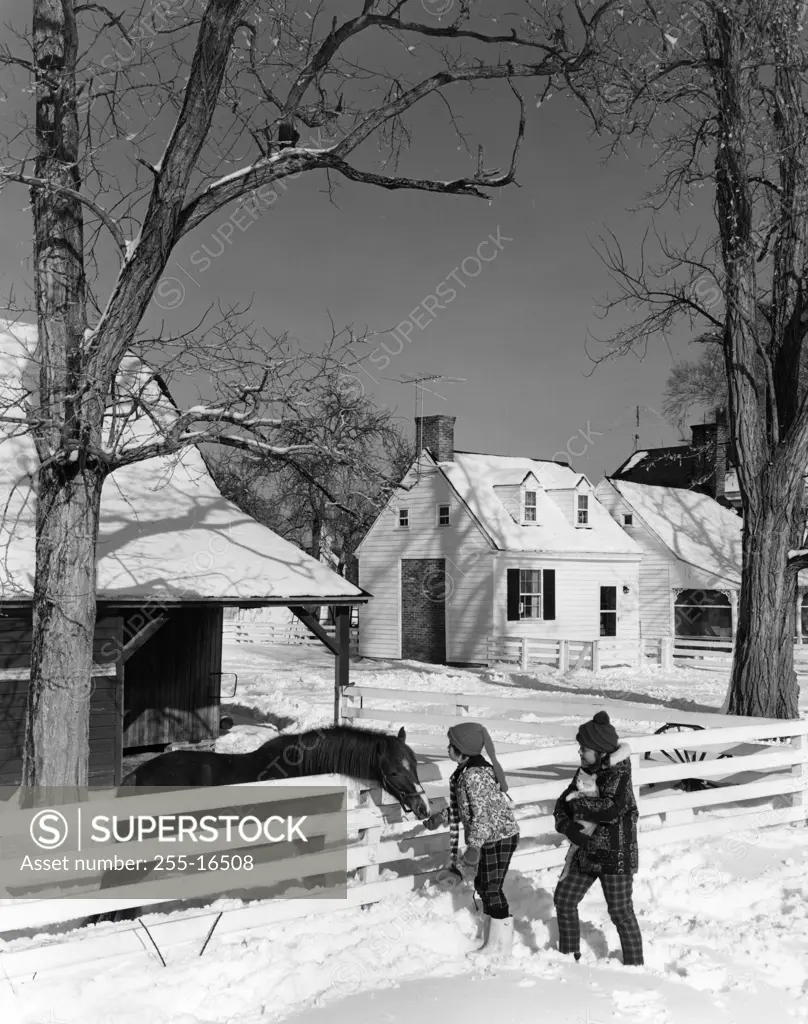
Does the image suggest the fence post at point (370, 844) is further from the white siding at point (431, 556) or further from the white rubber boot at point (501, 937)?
the white siding at point (431, 556)

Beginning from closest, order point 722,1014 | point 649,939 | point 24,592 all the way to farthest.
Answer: point 722,1014
point 649,939
point 24,592

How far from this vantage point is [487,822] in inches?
234

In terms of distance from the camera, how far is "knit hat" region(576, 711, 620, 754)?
572cm

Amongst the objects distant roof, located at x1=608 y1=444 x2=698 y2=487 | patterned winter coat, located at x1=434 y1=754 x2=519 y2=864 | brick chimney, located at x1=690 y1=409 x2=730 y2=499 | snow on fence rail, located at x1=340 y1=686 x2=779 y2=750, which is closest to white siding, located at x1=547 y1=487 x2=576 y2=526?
brick chimney, located at x1=690 y1=409 x2=730 y2=499

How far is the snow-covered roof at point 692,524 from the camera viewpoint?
35031 mm

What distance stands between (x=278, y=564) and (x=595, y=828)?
855 cm

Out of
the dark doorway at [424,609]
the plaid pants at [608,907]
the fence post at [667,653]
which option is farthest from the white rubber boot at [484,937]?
the dark doorway at [424,609]

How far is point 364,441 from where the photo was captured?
26.9ft

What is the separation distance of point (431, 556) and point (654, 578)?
8.94 metres

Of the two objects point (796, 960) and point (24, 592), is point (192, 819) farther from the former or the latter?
point (24, 592)

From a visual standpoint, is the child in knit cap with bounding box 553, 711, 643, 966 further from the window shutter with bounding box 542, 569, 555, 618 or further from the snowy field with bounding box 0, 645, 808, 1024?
the window shutter with bounding box 542, 569, 555, 618

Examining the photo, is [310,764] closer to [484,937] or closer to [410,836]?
[410,836]

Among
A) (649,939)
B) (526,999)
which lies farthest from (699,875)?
(526,999)

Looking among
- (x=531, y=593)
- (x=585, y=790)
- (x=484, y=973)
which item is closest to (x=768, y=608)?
(x=585, y=790)
